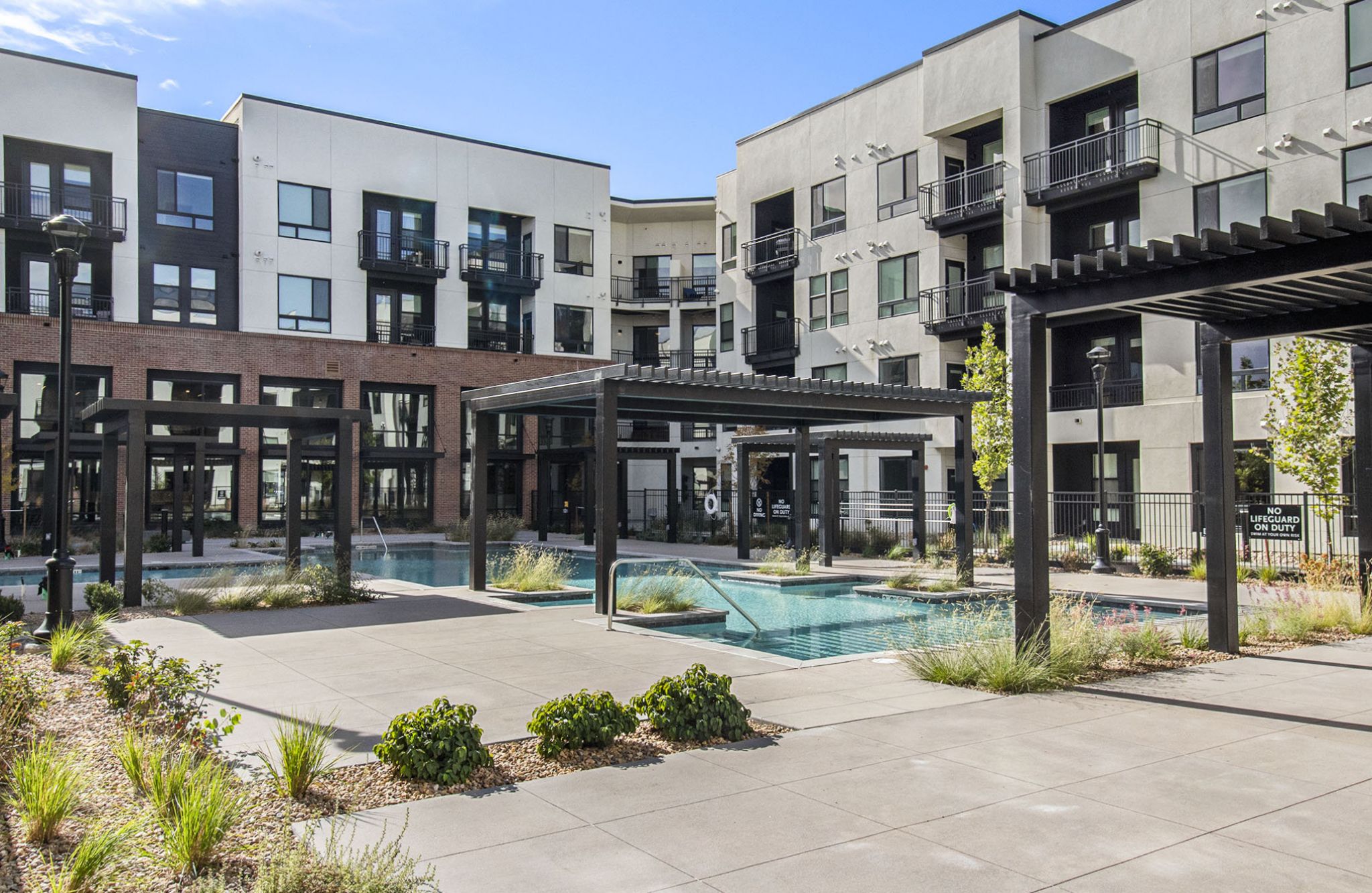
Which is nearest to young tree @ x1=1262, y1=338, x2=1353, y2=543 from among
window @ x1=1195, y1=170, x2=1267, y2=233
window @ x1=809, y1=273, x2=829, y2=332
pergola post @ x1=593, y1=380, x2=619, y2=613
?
window @ x1=1195, y1=170, x2=1267, y2=233

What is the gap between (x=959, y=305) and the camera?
33781 mm

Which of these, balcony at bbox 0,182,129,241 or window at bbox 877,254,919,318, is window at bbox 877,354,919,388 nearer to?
window at bbox 877,254,919,318

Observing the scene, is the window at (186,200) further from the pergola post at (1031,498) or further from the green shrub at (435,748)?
the green shrub at (435,748)

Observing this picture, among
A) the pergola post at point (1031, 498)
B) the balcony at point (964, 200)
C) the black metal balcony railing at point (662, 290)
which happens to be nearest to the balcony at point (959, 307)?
the balcony at point (964, 200)

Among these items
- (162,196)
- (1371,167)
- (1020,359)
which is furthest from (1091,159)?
(162,196)

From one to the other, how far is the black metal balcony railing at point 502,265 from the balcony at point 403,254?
3.28 feet

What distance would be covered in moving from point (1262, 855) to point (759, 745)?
319 centimetres

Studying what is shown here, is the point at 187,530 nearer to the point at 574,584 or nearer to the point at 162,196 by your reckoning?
the point at 162,196

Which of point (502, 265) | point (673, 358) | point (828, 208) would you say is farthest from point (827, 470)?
point (673, 358)

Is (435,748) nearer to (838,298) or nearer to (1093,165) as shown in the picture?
(1093,165)

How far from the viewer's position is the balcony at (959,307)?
106 feet

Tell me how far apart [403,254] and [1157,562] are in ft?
99.8

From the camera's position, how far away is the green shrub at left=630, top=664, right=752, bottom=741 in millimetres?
7254

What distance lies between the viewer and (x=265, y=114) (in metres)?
37.1
